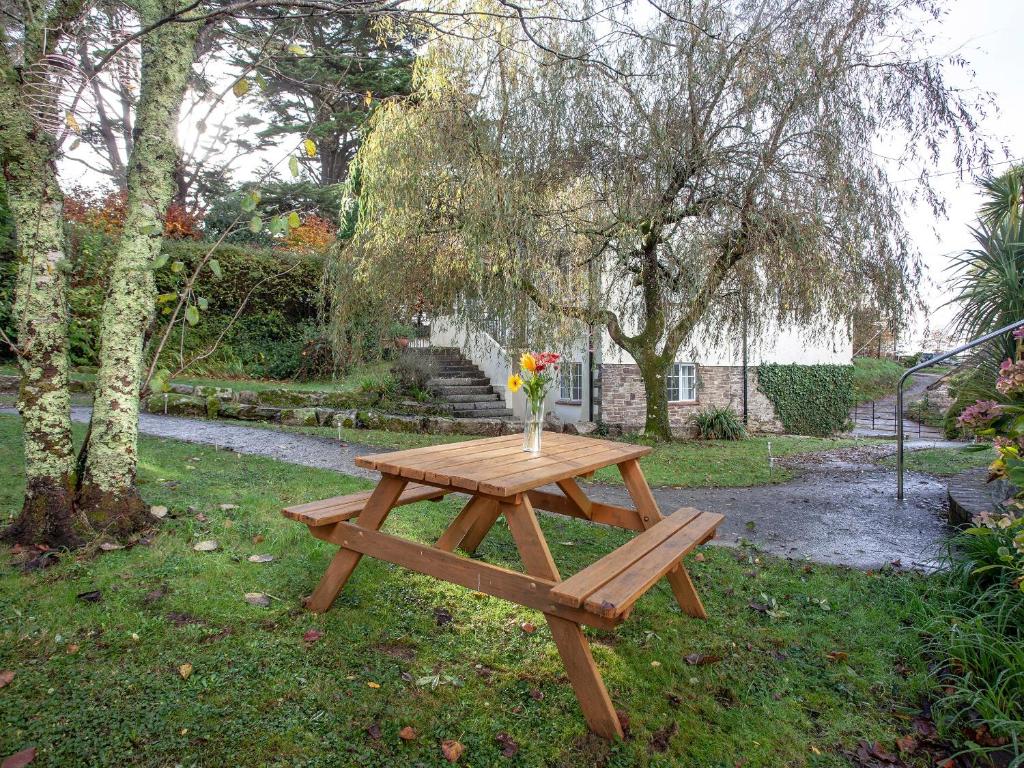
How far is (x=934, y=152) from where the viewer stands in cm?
711

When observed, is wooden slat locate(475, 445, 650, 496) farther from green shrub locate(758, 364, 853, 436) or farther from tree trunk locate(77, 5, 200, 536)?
green shrub locate(758, 364, 853, 436)

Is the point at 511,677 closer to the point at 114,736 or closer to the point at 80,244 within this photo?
the point at 114,736

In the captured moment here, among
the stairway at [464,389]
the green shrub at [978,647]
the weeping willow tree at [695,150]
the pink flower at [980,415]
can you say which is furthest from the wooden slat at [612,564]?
the stairway at [464,389]

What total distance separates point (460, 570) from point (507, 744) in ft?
2.16

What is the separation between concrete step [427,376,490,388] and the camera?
11.6 m

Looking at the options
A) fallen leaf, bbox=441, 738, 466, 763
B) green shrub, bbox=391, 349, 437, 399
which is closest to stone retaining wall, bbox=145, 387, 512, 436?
green shrub, bbox=391, 349, 437, 399

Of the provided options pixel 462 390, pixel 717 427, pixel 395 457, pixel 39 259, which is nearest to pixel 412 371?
pixel 462 390

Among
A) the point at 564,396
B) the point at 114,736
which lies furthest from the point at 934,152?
the point at 114,736

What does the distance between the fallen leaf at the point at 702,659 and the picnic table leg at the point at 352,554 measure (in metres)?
1.54

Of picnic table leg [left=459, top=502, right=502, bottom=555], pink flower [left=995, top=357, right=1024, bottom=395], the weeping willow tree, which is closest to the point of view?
pink flower [left=995, top=357, right=1024, bottom=395]

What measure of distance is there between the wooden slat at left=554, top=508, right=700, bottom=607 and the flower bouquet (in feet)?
2.58

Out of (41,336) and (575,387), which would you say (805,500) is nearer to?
(41,336)

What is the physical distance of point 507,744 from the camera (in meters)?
2.08

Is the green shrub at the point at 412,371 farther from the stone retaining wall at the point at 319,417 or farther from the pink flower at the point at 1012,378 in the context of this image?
the pink flower at the point at 1012,378
